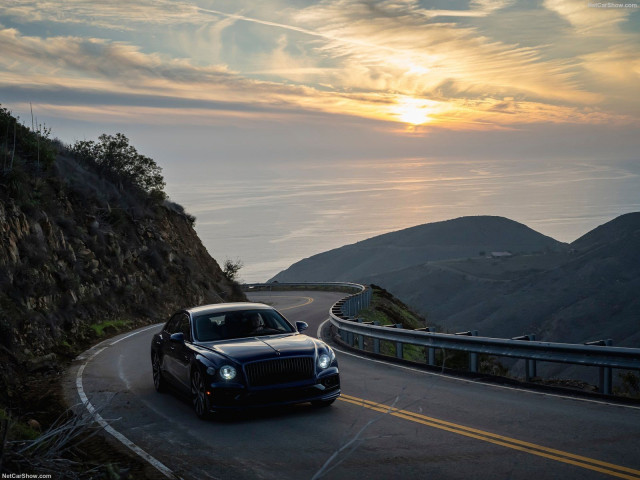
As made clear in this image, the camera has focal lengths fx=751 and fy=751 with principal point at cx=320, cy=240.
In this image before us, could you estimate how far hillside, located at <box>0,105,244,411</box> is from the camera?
1994 centimetres

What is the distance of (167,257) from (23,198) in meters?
14.5

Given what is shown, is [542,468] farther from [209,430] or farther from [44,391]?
[44,391]

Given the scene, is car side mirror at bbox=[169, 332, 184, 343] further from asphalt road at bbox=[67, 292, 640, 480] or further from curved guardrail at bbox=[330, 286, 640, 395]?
curved guardrail at bbox=[330, 286, 640, 395]

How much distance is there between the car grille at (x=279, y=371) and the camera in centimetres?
988

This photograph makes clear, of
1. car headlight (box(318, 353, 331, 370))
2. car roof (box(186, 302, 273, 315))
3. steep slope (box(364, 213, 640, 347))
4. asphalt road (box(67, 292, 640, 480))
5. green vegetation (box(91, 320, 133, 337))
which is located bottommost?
steep slope (box(364, 213, 640, 347))

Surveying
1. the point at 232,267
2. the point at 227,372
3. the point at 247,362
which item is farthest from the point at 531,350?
the point at 232,267

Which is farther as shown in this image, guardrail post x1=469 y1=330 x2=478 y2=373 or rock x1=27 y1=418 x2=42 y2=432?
guardrail post x1=469 y1=330 x2=478 y2=373

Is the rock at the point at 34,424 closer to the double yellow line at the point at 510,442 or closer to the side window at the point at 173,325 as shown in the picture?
the side window at the point at 173,325

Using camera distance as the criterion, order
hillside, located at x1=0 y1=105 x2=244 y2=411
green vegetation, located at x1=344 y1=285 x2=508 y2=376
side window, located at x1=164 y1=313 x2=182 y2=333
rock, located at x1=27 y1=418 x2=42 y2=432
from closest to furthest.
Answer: rock, located at x1=27 y1=418 x2=42 y2=432
side window, located at x1=164 y1=313 x2=182 y2=333
green vegetation, located at x1=344 y1=285 x2=508 y2=376
hillside, located at x1=0 y1=105 x2=244 y2=411

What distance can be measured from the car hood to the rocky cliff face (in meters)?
6.68

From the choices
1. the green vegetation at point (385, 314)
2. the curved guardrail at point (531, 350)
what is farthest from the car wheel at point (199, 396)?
the green vegetation at point (385, 314)

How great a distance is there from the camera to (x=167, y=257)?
38.7 meters

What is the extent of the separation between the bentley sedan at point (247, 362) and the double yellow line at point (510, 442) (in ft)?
2.55

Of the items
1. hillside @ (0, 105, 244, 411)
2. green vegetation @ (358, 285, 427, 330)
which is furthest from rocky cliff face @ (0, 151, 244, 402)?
green vegetation @ (358, 285, 427, 330)
